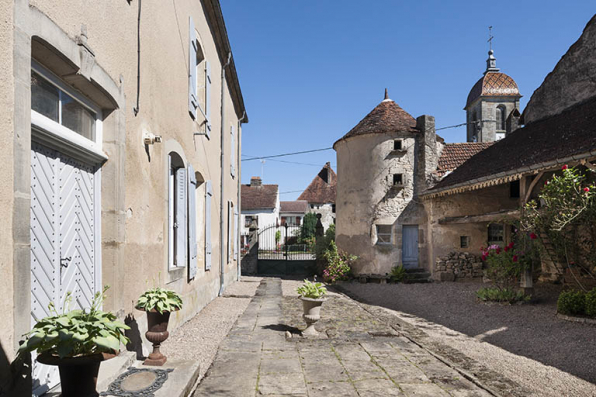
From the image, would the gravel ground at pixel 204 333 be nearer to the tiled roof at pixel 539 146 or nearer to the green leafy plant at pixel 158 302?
the green leafy plant at pixel 158 302

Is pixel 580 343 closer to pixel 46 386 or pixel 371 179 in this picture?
pixel 46 386

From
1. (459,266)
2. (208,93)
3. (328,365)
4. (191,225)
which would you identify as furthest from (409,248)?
(328,365)

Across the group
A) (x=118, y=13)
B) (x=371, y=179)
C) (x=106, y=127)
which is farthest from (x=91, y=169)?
(x=371, y=179)

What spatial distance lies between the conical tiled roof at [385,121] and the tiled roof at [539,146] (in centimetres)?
230

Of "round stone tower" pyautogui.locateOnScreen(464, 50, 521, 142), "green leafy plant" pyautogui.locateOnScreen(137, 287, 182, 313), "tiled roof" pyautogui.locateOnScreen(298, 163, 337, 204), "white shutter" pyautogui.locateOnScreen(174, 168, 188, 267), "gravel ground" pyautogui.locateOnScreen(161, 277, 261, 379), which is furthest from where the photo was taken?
"tiled roof" pyautogui.locateOnScreen(298, 163, 337, 204)

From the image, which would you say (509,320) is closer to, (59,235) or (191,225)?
(191,225)

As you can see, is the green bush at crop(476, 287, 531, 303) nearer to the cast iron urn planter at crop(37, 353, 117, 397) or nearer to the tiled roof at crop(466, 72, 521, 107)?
the cast iron urn planter at crop(37, 353, 117, 397)

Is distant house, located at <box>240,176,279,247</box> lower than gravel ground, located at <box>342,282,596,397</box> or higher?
higher

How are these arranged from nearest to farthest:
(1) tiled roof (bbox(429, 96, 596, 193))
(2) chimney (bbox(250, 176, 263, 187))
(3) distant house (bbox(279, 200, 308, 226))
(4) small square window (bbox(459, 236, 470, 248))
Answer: (1) tiled roof (bbox(429, 96, 596, 193))
(4) small square window (bbox(459, 236, 470, 248))
(2) chimney (bbox(250, 176, 263, 187))
(3) distant house (bbox(279, 200, 308, 226))

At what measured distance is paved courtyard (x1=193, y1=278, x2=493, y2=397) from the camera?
352cm

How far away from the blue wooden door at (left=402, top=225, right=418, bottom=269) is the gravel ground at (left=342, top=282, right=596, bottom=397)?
2866mm

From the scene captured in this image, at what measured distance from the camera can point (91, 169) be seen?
3.69 meters

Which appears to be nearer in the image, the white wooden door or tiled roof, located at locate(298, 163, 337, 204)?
the white wooden door

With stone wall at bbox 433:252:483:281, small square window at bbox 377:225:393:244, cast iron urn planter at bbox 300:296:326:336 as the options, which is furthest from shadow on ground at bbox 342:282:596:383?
cast iron urn planter at bbox 300:296:326:336
